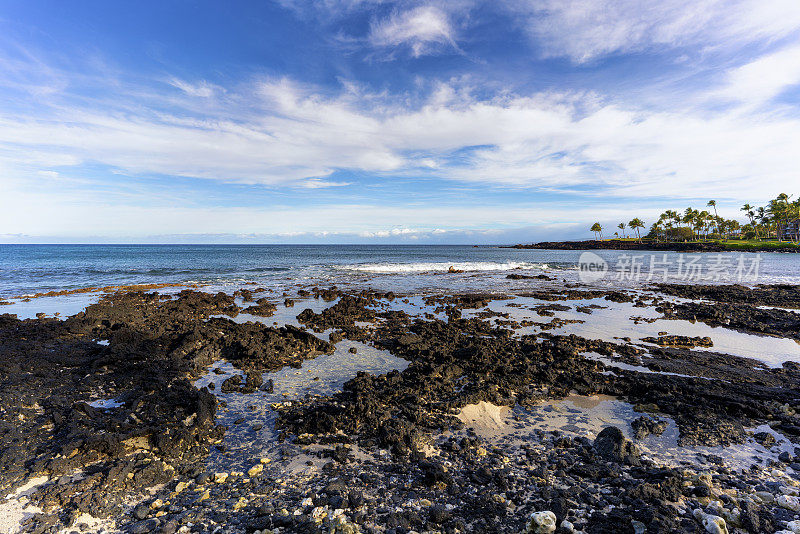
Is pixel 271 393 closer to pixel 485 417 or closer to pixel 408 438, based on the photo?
pixel 408 438

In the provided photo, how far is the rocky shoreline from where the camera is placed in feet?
13.0

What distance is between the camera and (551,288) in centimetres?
2631

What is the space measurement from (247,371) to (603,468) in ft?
26.1

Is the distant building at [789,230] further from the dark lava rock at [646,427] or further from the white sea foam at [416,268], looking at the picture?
the dark lava rock at [646,427]

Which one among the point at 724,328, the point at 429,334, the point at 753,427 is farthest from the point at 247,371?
the point at 724,328

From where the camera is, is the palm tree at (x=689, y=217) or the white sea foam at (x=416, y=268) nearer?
the white sea foam at (x=416, y=268)

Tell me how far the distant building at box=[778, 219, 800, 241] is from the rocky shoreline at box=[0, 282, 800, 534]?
417ft

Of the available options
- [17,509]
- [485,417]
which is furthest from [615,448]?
[17,509]

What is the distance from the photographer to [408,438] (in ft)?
18.0

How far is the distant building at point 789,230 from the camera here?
92.5m

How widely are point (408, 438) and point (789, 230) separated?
145692mm

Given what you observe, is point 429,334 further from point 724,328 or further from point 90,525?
point 724,328

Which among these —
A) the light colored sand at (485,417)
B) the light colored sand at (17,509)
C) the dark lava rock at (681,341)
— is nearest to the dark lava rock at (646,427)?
the light colored sand at (485,417)

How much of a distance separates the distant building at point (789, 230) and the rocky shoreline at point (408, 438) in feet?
417
